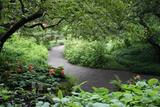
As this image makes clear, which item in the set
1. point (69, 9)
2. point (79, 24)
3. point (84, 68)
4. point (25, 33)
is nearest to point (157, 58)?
point (84, 68)

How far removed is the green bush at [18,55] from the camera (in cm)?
1347

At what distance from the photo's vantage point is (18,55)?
1742 centimetres

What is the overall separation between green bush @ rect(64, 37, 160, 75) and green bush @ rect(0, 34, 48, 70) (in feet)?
8.01

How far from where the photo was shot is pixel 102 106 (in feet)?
8.99

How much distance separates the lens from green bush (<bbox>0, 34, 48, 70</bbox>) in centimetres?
1347

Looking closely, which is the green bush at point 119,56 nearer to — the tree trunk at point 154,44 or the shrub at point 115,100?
the tree trunk at point 154,44

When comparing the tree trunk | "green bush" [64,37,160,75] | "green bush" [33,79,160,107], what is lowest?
"green bush" [64,37,160,75]

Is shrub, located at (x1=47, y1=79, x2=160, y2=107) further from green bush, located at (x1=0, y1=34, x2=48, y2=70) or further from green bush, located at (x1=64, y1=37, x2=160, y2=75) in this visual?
green bush, located at (x1=64, y1=37, x2=160, y2=75)

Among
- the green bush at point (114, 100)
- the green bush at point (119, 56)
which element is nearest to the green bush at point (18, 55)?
the green bush at point (119, 56)

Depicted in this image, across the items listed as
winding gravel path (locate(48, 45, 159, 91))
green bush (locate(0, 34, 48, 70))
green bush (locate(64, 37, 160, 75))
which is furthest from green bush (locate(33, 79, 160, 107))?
green bush (locate(64, 37, 160, 75))

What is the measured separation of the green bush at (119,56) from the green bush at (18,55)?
2442 millimetres

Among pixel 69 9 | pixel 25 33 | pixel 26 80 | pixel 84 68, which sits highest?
pixel 69 9

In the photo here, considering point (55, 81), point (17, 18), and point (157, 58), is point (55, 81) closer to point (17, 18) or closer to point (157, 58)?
point (17, 18)

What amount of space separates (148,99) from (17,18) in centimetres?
810
